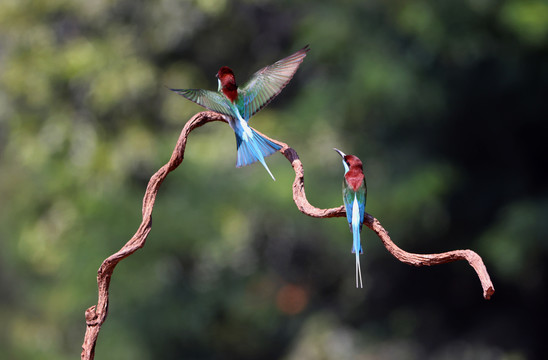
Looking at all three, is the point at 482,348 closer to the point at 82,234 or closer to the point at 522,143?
the point at 522,143

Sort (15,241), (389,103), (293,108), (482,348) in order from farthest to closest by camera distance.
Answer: (15,241), (293,108), (482,348), (389,103)

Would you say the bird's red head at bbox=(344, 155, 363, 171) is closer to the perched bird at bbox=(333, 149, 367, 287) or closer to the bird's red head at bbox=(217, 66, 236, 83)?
the perched bird at bbox=(333, 149, 367, 287)

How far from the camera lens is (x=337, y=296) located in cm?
655

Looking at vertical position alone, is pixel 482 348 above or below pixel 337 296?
below

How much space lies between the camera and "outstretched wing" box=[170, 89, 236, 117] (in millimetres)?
969

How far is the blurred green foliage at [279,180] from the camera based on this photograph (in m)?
5.35

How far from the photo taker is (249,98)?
1.10 m

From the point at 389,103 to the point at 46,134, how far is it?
282 cm

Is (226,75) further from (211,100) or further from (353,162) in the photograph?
(353,162)

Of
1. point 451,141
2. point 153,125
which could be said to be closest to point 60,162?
point 153,125

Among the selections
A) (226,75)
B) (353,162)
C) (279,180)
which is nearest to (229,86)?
(226,75)

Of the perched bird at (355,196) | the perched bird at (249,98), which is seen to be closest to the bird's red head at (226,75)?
the perched bird at (249,98)

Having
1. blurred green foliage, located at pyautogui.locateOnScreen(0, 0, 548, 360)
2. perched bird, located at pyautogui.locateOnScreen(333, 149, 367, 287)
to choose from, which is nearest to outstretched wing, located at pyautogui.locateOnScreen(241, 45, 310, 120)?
perched bird, located at pyautogui.locateOnScreen(333, 149, 367, 287)

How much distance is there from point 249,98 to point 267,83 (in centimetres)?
3
